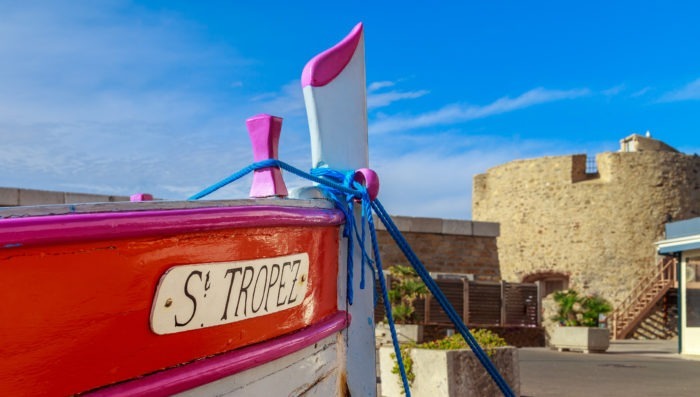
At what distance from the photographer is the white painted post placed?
13.7 feet

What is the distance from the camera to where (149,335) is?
277 centimetres

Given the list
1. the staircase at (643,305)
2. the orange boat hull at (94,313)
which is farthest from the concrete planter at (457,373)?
the staircase at (643,305)

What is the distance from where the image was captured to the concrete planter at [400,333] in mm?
14273

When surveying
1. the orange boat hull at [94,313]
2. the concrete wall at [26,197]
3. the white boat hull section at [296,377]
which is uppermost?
the concrete wall at [26,197]

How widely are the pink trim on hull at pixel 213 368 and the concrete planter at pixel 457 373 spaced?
332 centimetres

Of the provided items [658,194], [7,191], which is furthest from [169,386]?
[658,194]

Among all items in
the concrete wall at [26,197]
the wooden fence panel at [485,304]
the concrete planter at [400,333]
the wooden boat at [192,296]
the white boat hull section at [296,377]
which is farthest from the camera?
the wooden fence panel at [485,304]

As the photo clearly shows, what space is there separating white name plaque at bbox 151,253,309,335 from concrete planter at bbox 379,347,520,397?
3569 mm

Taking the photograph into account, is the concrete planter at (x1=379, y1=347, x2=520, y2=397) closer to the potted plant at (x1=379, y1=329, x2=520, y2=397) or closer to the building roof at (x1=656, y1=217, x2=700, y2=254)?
the potted plant at (x1=379, y1=329, x2=520, y2=397)

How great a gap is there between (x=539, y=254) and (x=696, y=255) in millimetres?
19338

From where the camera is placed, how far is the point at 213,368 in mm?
3002

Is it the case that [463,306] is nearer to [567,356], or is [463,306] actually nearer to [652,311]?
[567,356]

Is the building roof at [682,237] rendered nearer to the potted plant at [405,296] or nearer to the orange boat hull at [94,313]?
the potted plant at [405,296]

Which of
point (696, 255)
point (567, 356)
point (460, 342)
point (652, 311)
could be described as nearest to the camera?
point (460, 342)
